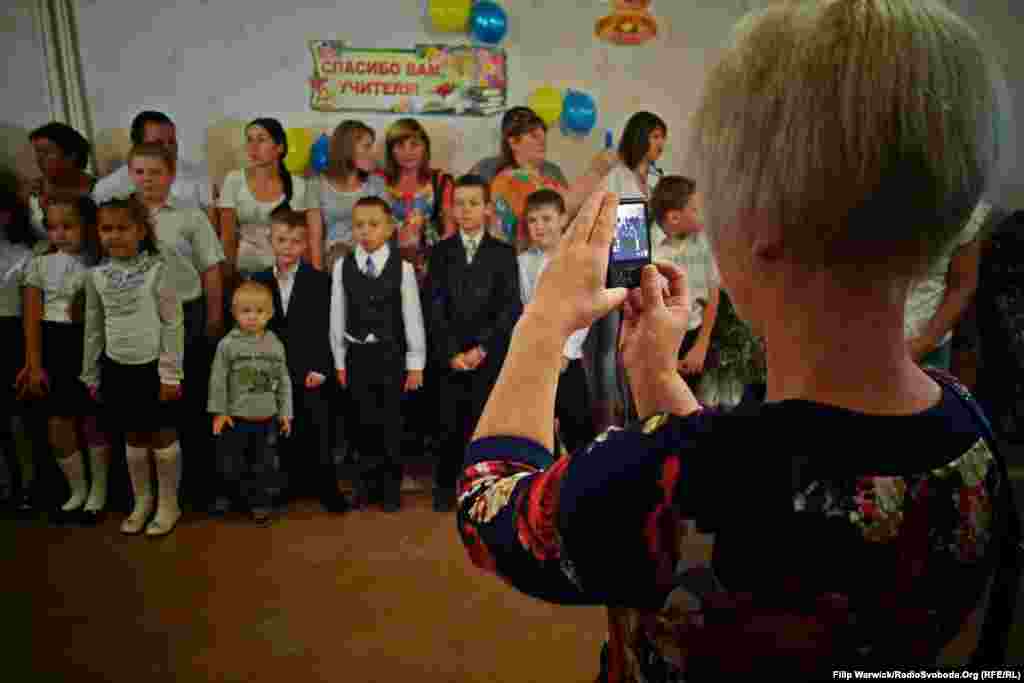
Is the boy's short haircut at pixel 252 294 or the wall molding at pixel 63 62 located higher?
the wall molding at pixel 63 62

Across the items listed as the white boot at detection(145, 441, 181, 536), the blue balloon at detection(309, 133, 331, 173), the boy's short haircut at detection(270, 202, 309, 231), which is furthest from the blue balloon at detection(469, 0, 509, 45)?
the white boot at detection(145, 441, 181, 536)

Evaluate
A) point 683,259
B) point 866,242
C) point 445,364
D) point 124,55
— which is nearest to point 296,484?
point 445,364

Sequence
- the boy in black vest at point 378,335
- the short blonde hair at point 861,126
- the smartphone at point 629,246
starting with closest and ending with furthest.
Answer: the short blonde hair at point 861,126
the smartphone at point 629,246
the boy in black vest at point 378,335

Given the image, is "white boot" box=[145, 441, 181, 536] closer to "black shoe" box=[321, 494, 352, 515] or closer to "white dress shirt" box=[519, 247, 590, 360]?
"black shoe" box=[321, 494, 352, 515]

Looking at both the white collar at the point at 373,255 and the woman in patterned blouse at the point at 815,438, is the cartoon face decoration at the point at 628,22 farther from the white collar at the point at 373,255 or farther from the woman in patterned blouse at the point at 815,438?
the woman in patterned blouse at the point at 815,438

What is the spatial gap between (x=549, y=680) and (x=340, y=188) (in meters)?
2.51

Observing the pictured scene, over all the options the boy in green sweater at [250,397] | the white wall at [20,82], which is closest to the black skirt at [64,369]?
the boy in green sweater at [250,397]

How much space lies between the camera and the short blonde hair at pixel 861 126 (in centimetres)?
41

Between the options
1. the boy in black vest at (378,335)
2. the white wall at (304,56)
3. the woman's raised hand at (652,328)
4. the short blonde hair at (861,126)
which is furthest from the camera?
the white wall at (304,56)

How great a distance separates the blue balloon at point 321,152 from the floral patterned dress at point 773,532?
3413 mm

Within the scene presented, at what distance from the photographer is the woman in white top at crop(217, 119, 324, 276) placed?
312cm

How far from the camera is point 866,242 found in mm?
438

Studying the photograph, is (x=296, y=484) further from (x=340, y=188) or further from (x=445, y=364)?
(x=340, y=188)

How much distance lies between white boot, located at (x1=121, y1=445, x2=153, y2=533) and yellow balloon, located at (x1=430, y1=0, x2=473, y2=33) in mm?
2643
